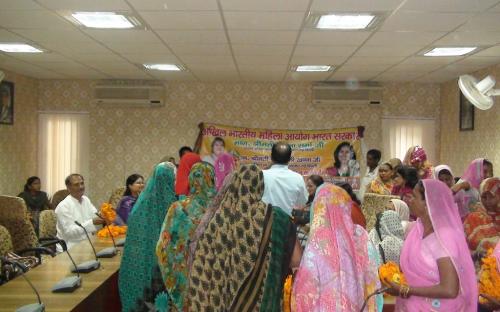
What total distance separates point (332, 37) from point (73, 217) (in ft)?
10.0

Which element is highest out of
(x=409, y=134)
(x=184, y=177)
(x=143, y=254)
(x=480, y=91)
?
(x=480, y=91)

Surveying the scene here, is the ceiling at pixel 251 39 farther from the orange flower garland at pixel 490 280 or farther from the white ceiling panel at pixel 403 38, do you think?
the orange flower garland at pixel 490 280

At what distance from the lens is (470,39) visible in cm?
491

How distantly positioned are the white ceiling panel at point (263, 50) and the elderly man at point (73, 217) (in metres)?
2.19

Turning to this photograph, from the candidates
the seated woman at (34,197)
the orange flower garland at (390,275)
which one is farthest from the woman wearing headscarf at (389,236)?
the seated woman at (34,197)

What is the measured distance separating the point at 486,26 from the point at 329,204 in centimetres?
306

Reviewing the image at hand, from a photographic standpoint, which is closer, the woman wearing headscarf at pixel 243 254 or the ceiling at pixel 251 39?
the woman wearing headscarf at pixel 243 254

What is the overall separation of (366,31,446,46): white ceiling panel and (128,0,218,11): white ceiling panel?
1714mm

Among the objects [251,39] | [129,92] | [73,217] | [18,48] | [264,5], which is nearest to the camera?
[264,5]

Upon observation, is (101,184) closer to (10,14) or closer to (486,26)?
(10,14)

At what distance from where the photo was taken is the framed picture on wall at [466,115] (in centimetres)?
689

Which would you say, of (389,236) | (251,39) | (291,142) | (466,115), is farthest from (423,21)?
(291,142)

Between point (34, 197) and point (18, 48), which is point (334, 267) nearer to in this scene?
point (18, 48)

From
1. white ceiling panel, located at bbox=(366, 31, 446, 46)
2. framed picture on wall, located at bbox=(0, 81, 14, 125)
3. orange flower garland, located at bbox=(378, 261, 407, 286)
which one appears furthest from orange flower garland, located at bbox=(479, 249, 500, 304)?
framed picture on wall, located at bbox=(0, 81, 14, 125)
